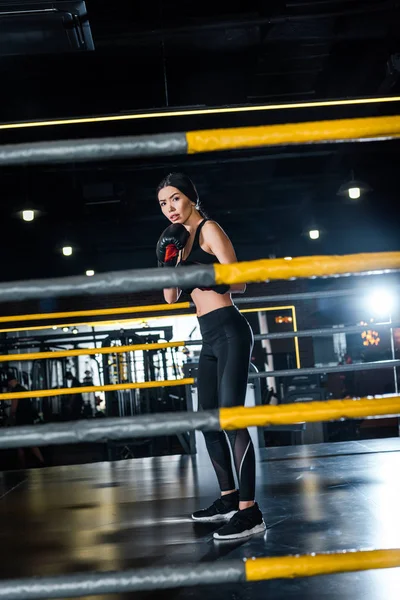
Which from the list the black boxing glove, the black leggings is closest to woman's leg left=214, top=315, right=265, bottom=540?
the black leggings

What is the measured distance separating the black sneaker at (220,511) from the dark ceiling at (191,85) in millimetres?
2603

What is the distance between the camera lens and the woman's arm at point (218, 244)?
2080mm

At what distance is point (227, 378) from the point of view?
2176 millimetres

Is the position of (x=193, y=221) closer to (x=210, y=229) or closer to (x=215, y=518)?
(x=210, y=229)

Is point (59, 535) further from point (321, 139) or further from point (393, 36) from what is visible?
point (393, 36)

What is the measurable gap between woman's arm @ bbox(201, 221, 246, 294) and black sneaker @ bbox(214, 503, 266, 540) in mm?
705

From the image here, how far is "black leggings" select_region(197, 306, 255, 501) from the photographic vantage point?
7.05 feet

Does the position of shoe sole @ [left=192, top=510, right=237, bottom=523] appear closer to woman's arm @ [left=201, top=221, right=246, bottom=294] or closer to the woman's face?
woman's arm @ [left=201, top=221, right=246, bottom=294]

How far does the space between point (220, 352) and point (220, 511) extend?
587mm

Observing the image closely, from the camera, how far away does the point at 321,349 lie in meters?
13.4

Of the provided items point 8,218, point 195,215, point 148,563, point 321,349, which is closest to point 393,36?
point 195,215

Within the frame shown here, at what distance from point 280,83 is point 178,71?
3.16ft

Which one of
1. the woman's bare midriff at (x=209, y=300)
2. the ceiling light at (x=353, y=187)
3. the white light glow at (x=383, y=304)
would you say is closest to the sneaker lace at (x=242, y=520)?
the woman's bare midriff at (x=209, y=300)

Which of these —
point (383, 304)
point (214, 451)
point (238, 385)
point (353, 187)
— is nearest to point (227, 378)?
point (238, 385)
